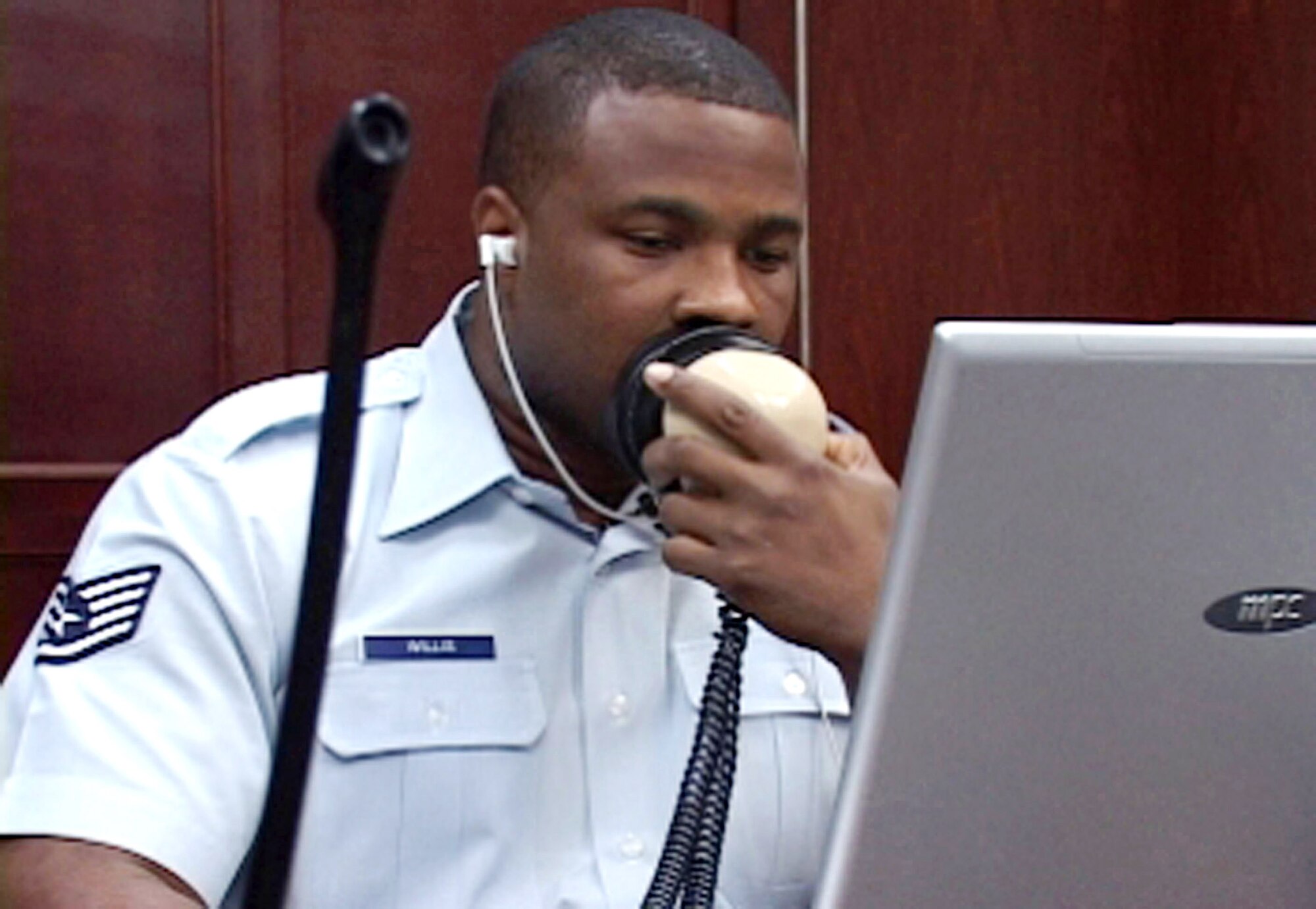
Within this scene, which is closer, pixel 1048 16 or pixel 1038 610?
pixel 1038 610

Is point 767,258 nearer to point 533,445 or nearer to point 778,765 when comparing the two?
point 533,445

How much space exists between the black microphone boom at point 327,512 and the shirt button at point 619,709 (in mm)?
885

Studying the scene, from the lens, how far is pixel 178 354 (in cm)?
175

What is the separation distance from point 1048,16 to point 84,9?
0.95 meters

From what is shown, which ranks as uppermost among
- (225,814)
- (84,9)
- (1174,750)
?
(84,9)

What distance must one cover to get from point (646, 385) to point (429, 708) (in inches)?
11.5

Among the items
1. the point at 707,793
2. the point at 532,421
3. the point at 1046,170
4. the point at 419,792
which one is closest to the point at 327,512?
the point at 707,793

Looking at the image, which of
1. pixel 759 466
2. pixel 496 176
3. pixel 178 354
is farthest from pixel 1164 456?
pixel 178 354

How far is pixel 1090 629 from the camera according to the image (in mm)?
880

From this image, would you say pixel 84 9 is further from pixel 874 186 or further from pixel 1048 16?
pixel 1048 16

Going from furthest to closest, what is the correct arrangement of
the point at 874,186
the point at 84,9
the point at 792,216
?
1. the point at 874,186
2. the point at 84,9
3. the point at 792,216

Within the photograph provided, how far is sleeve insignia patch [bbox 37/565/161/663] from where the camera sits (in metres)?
1.24

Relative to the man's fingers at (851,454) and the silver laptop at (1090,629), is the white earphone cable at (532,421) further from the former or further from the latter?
the silver laptop at (1090,629)

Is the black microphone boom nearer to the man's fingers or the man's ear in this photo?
the man's fingers
